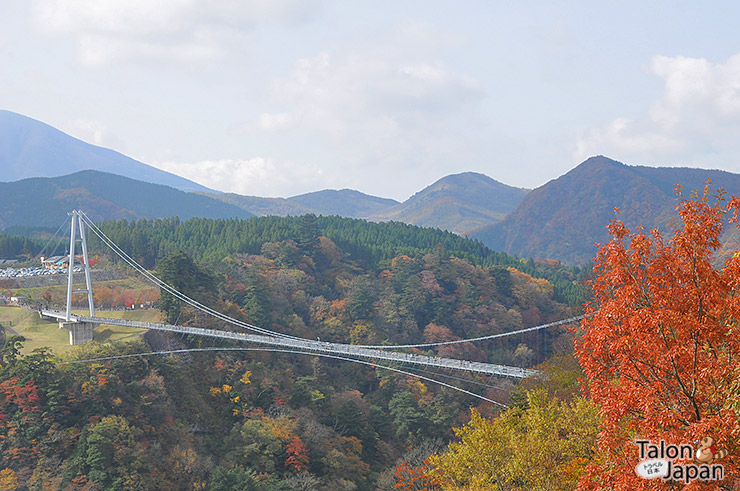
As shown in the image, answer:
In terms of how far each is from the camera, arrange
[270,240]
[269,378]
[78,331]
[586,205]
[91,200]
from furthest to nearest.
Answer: [586,205] < [91,200] < [270,240] < [269,378] < [78,331]

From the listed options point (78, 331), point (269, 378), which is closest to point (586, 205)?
point (269, 378)

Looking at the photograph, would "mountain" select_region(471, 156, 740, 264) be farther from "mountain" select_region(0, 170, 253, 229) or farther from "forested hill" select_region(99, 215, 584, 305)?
"mountain" select_region(0, 170, 253, 229)

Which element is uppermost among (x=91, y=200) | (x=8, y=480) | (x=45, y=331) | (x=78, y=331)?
(x=91, y=200)

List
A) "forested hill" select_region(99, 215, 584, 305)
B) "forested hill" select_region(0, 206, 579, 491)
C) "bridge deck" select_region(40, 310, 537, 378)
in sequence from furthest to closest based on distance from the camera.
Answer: "forested hill" select_region(99, 215, 584, 305) → "bridge deck" select_region(40, 310, 537, 378) → "forested hill" select_region(0, 206, 579, 491)

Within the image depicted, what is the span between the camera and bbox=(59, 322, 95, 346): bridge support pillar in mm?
26172

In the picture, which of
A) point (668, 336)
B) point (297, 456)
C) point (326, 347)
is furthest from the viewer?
point (326, 347)

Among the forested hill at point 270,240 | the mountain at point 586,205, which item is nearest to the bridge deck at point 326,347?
the forested hill at point 270,240

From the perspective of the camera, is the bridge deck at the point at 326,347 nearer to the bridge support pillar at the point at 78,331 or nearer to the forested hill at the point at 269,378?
the bridge support pillar at the point at 78,331

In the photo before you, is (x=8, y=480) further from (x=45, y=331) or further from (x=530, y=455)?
(x=530, y=455)

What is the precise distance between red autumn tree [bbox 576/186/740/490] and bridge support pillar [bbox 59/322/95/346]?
2586 cm

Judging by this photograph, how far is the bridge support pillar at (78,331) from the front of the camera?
2617 centimetres

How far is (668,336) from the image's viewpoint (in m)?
5.12

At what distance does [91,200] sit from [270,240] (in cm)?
8123

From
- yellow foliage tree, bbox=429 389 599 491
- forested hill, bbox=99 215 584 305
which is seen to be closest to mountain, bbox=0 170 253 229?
forested hill, bbox=99 215 584 305
